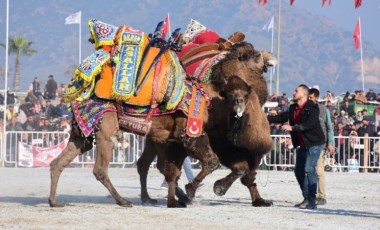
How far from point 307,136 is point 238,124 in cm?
115

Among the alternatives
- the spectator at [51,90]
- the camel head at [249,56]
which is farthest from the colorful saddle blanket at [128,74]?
the spectator at [51,90]

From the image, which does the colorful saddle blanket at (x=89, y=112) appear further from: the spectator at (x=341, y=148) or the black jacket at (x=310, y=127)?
the spectator at (x=341, y=148)

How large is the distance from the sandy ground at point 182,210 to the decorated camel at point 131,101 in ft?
2.36

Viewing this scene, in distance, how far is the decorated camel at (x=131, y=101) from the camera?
1535 cm

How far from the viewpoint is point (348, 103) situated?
1372 inches

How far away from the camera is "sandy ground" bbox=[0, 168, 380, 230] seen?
43.7ft

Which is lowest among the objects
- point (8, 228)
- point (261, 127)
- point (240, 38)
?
point (8, 228)

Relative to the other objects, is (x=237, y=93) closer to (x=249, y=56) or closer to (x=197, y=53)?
(x=249, y=56)

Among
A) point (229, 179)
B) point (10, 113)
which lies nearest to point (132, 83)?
point (229, 179)

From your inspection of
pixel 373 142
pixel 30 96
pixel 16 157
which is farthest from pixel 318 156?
pixel 30 96

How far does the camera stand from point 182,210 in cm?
1518

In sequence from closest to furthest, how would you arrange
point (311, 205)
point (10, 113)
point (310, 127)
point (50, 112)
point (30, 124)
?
point (311, 205)
point (310, 127)
point (30, 124)
point (50, 112)
point (10, 113)

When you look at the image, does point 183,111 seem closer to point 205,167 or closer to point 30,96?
point 205,167

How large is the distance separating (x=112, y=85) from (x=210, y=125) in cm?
162
